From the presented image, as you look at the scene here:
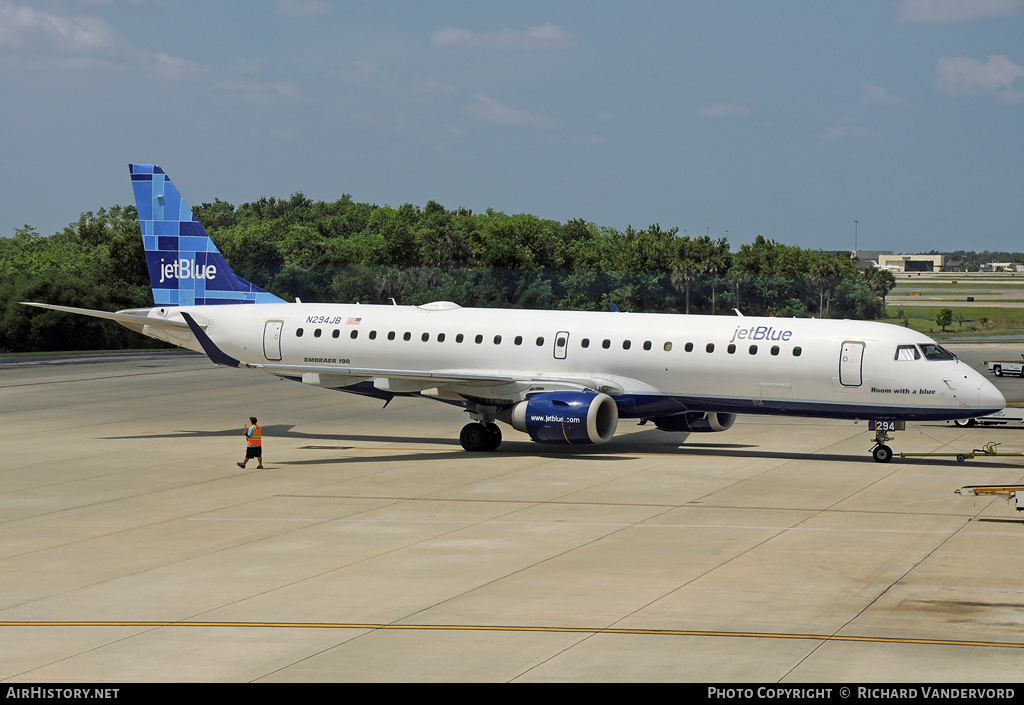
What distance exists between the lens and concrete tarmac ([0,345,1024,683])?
15055 millimetres

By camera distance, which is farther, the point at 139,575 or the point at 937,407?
the point at 937,407

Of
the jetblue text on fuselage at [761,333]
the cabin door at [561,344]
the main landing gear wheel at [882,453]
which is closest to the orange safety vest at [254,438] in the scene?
the cabin door at [561,344]

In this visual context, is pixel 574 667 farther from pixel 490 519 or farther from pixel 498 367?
pixel 498 367

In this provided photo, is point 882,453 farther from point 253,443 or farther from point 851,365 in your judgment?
point 253,443

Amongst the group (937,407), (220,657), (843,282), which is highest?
(843,282)

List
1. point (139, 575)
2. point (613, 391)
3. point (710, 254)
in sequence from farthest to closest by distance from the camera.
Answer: point (710, 254) < point (613, 391) < point (139, 575)

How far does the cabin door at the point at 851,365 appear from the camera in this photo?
31484 mm

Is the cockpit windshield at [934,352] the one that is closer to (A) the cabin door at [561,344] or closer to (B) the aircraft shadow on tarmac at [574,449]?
(B) the aircraft shadow on tarmac at [574,449]

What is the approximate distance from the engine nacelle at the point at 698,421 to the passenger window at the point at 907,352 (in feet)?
18.4
